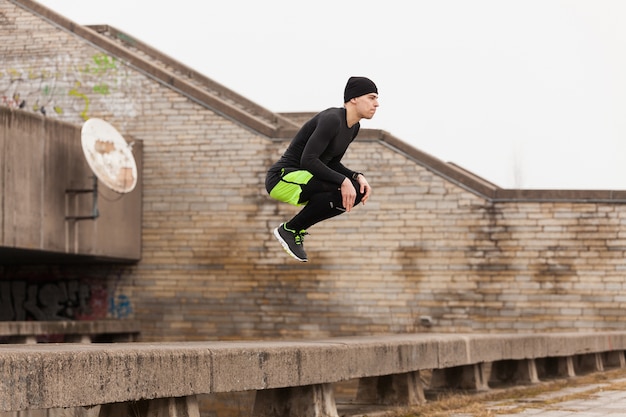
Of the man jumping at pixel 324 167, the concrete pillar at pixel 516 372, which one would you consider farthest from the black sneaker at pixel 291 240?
the concrete pillar at pixel 516 372

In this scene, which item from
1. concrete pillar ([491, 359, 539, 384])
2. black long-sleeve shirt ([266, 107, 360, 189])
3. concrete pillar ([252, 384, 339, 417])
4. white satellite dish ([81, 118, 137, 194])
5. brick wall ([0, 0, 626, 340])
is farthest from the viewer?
brick wall ([0, 0, 626, 340])

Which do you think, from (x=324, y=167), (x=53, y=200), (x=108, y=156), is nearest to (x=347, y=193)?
(x=324, y=167)

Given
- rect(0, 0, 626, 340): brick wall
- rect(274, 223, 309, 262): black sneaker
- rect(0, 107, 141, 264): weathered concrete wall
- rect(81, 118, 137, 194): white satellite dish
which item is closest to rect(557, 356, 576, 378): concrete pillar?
rect(274, 223, 309, 262): black sneaker

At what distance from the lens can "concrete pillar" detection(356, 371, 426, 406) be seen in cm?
1050

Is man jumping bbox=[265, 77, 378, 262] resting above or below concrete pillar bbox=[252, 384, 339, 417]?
above

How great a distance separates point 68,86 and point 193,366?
2288 cm

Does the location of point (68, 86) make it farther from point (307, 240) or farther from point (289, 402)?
point (289, 402)

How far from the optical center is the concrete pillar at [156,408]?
7.16 meters

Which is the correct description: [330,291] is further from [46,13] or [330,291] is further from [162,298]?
[46,13]

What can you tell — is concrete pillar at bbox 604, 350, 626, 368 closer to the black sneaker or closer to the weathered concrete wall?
the weathered concrete wall

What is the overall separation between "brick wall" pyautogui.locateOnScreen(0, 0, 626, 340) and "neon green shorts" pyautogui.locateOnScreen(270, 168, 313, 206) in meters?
19.1

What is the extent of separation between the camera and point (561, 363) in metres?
16.0

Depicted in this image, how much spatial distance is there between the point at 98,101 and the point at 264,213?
505 cm

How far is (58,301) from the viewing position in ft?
94.7
